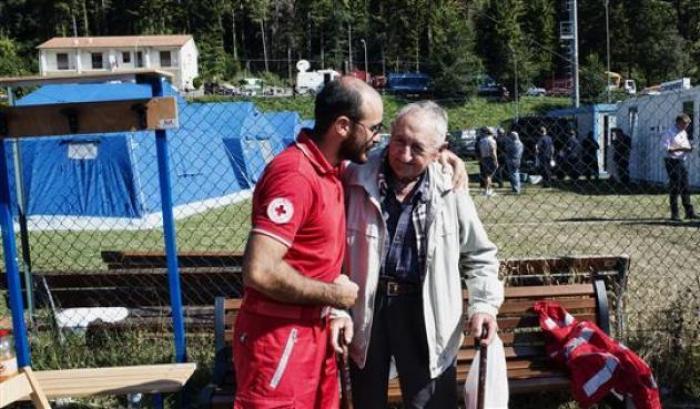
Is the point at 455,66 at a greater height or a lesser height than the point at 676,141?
greater

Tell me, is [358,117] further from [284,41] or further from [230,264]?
[284,41]

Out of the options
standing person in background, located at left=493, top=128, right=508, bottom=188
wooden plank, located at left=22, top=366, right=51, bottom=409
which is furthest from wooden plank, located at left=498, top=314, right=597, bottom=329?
standing person in background, located at left=493, top=128, right=508, bottom=188

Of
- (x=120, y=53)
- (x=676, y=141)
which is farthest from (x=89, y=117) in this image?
(x=120, y=53)

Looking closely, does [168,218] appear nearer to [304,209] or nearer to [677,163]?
[304,209]

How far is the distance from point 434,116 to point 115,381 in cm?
212

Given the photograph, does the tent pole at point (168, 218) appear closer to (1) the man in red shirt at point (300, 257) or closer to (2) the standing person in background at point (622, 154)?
(1) the man in red shirt at point (300, 257)

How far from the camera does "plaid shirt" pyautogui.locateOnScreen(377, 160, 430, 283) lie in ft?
9.14

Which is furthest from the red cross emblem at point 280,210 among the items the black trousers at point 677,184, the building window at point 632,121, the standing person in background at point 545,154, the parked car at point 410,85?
the parked car at point 410,85

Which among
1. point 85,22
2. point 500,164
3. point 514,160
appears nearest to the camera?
point 514,160

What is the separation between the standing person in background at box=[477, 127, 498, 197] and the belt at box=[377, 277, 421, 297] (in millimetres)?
14694

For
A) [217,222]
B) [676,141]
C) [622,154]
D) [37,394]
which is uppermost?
[676,141]

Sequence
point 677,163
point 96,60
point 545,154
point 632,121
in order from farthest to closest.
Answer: point 96,60 < point 545,154 < point 632,121 < point 677,163

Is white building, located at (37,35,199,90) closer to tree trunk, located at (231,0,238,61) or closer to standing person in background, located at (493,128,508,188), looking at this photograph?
tree trunk, located at (231,0,238,61)

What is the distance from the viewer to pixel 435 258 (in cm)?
276
